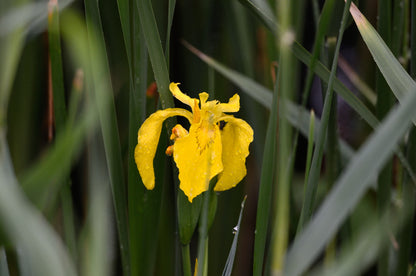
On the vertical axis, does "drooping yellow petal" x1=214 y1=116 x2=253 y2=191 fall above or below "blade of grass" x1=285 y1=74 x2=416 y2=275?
below

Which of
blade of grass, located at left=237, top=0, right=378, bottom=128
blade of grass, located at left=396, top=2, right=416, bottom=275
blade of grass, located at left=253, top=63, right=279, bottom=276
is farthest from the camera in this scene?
blade of grass, located at left=396, top=2, right=416, bottom=275

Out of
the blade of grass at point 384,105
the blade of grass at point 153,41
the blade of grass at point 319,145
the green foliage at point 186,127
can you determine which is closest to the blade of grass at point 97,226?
the green foliage at point 186,127

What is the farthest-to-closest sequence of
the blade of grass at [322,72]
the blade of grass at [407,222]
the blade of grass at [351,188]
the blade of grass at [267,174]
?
the blade of grass at [407,222] < the blade of grass at [322,72] < the blade of grass at [267,174] < the blade of grass at [351,188]

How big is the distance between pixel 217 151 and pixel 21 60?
1.52ft

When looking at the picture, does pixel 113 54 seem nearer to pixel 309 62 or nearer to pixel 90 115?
pixel 309 62

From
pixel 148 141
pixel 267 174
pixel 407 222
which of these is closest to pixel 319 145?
pixel 267 174

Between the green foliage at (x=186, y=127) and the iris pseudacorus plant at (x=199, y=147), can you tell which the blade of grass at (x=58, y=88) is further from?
the iris pseudacorus plant at (x=199, y=147)

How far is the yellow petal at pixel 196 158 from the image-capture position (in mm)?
534

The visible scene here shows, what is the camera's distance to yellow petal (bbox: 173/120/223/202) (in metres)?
0.53

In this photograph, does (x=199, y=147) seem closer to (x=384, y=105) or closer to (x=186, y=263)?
(x=186, y=263)

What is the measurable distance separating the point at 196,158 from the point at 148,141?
64mm

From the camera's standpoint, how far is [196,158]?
54 cm

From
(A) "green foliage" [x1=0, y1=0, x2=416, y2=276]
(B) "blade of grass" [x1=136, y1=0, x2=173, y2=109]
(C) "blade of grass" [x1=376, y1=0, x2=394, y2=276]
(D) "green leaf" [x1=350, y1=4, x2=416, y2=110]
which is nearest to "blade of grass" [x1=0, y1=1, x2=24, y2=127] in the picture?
(A) "green foliage" [x1=0, y1=0, x2=416, y2=276]

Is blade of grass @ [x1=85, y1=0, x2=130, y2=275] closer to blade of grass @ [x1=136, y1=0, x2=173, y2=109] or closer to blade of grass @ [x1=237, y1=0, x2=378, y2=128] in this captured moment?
blade of grass @ [x1=136, y1=0, x2=173, y2=109]
